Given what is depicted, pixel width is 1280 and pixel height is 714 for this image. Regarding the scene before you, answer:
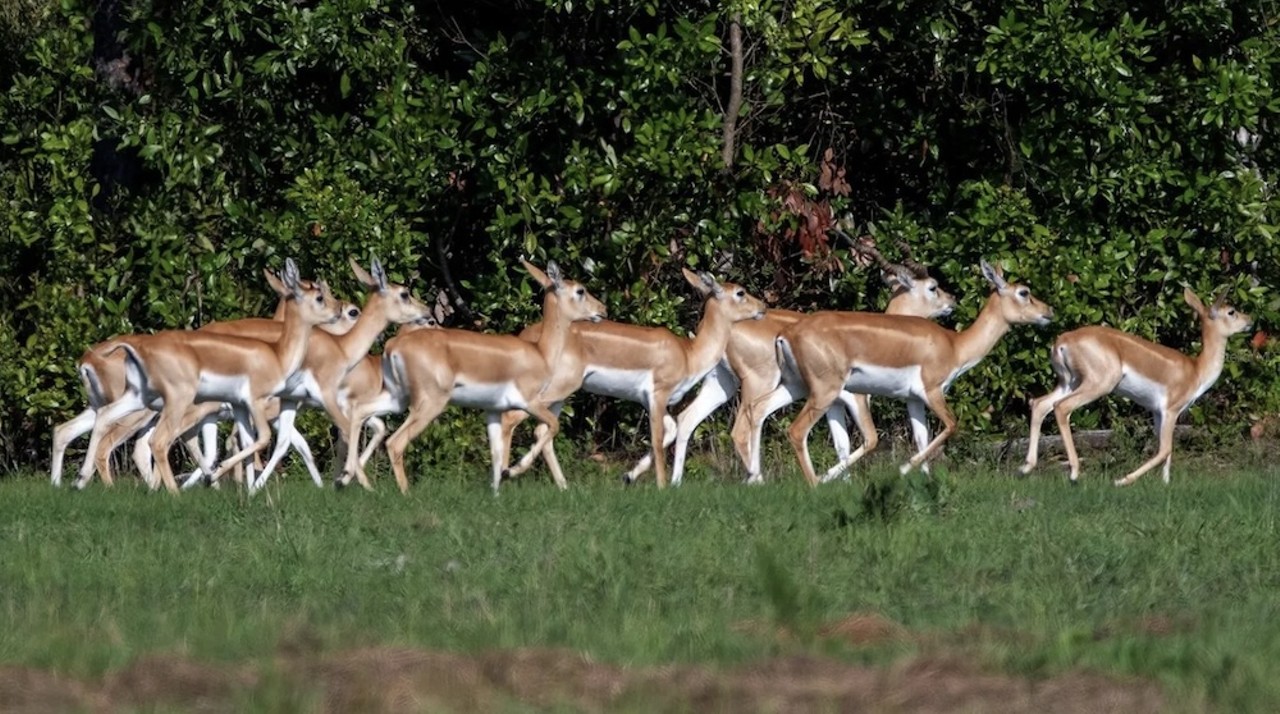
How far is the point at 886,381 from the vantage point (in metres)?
14.9

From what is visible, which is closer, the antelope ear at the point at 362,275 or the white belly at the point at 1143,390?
the white belly at the point at 1143,390

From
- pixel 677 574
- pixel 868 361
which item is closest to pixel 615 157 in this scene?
pixel 868 361

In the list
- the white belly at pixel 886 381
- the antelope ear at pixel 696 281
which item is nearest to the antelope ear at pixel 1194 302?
the white belly at pixel 886 381

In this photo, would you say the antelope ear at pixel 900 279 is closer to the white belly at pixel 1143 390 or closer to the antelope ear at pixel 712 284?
the antelope ear at pixel 712 284

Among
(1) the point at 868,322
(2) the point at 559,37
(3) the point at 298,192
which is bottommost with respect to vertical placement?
(1) the point at 868,322

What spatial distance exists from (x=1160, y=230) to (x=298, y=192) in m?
6.06

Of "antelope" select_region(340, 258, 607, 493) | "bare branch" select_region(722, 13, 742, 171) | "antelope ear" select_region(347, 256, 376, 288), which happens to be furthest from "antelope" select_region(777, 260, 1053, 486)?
"antelope ear" select_region(347, 256, 376, 288)

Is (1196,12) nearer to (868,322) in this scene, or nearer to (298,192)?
(868,322)

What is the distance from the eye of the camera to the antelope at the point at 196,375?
44.6 ft

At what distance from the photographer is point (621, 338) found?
14.9 meters

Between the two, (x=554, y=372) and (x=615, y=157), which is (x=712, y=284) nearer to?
(x=615, y=157)

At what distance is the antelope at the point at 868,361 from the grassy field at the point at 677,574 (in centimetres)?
168

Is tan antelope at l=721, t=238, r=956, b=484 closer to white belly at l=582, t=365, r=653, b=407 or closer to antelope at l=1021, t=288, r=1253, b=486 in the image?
white belly at l=582, t=365, r=653, b=407

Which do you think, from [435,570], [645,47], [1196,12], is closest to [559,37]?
[645,47]
